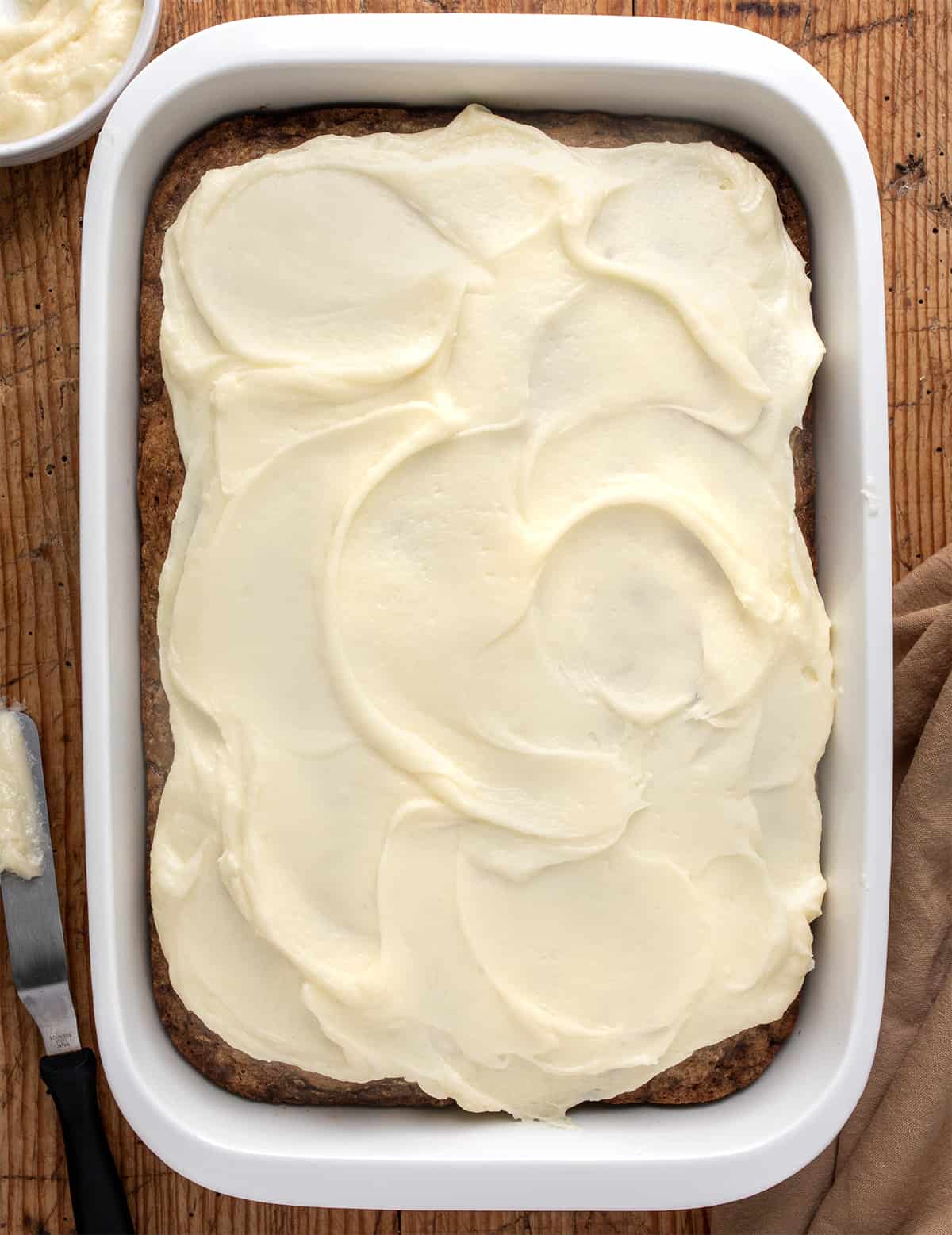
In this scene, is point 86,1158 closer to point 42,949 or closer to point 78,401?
point 42,949

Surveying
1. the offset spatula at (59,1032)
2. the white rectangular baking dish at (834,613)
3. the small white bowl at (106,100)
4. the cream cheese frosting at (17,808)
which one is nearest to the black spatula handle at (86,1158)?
the offset spatula at (59,1032)

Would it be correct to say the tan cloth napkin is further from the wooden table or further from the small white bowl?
the small white bowl

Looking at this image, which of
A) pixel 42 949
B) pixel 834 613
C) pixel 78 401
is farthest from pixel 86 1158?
pixel 834 613

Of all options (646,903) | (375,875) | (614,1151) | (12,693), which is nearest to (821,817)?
(646,903)

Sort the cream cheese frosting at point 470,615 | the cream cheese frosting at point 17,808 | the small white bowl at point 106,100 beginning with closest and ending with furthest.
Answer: the cream cheese frosting at point 470,615, the small white bowl at point 106,100, the cream cheese frosting at point 17,808

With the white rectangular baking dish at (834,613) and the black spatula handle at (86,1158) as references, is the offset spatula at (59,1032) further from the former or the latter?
the white rectangular baking dish at (834,613)


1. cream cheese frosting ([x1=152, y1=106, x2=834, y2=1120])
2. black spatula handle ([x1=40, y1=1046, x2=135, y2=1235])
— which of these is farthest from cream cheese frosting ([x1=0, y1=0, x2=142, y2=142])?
black spatula handle ([x1=40, y1=1046, x2=135, y2=1235])

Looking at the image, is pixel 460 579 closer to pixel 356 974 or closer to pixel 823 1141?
pixel 356 974
